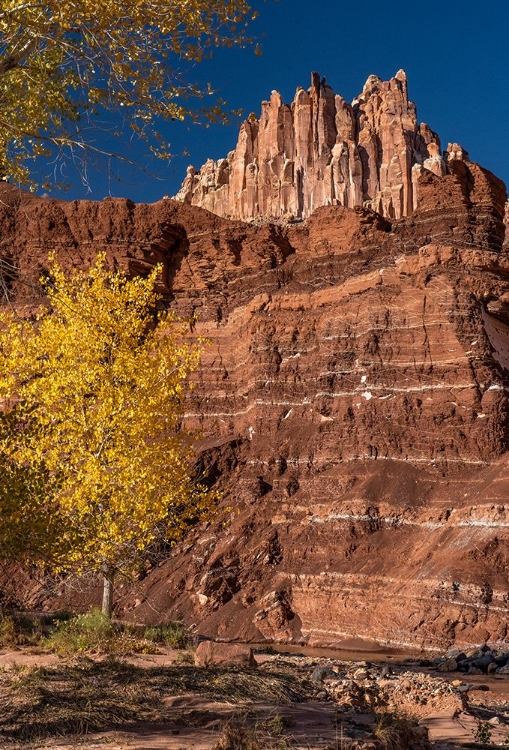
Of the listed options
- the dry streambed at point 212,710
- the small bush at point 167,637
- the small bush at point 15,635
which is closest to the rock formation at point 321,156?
the small bush at point 167,637

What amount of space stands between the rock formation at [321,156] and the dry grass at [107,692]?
99162 mm

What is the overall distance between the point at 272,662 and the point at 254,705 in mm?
5944

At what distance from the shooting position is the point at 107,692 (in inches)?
365

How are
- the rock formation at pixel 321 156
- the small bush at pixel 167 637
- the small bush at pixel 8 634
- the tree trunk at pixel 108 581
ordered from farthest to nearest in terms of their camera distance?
1. the rock formation at pixel 321 156
2. the tree trunk at pixel 108 581
3. the small bush at pixel 167 637
4. the small bush at pixel 8 634

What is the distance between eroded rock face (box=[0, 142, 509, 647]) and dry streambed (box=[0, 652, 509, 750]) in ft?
51.3

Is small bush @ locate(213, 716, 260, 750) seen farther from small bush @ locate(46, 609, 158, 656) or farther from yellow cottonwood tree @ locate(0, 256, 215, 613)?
yellow cottonwood tree @ locate(0, 256, 215, 613)

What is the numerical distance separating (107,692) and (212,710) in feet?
4.71

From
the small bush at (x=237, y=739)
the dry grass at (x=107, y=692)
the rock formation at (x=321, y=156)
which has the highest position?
the rock formation at (x=321, y=156)

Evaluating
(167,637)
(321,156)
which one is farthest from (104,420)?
(321,156)

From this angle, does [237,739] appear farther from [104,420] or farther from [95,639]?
[104,420]

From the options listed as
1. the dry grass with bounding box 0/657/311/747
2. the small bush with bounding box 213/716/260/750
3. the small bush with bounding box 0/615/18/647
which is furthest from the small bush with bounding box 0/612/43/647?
the small bush with bounding box 213/716/260/750

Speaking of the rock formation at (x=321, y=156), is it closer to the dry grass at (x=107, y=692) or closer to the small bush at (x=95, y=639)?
the small bush at (x=95, y=639)

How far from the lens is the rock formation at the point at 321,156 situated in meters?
113

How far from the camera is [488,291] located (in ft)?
134
